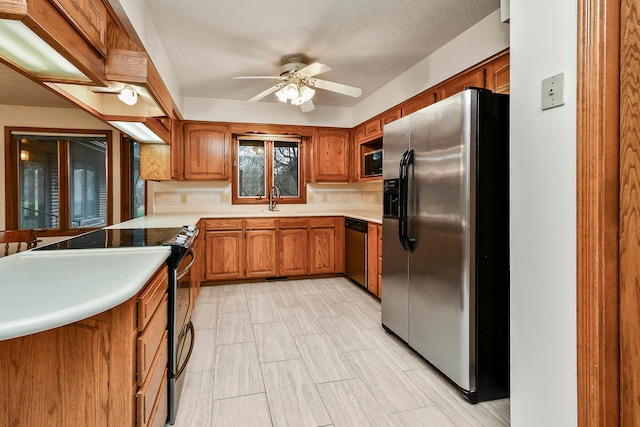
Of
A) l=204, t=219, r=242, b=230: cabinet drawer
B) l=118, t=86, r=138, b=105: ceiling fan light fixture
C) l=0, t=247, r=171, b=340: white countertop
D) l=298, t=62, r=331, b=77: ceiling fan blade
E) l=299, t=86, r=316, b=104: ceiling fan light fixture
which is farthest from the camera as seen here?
l=204, t=219, r=242, b=230: cabinet drawer

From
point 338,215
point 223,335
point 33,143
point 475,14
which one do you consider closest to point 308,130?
point 338,215

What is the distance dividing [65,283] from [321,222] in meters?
3.59

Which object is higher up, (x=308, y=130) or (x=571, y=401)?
(x=308, y=130)

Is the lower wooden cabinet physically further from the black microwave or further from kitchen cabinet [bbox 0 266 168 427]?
kitchen cabinet [bbox 0 266 168 427]

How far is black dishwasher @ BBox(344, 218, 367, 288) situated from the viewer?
154 inches

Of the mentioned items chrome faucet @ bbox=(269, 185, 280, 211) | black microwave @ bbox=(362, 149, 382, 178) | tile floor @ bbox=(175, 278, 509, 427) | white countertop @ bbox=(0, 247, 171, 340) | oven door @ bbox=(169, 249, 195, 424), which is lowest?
tile floor @ bbox=(175, 278, 509, 427)

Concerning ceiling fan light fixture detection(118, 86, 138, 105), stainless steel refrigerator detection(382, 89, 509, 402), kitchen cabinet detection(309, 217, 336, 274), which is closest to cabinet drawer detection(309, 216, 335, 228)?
kitchen cabinet detection(309, 217, 336, 274)

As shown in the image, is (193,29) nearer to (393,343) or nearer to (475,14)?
(475,14)

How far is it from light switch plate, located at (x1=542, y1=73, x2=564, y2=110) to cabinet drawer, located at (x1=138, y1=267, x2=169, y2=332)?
5.30ft

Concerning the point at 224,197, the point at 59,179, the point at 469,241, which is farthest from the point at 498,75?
the point at 59,179

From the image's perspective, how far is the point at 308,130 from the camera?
15.8 ft

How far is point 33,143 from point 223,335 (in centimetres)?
404

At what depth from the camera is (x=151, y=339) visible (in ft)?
4.30

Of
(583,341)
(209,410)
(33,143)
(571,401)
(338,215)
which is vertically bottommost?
(209,410)
